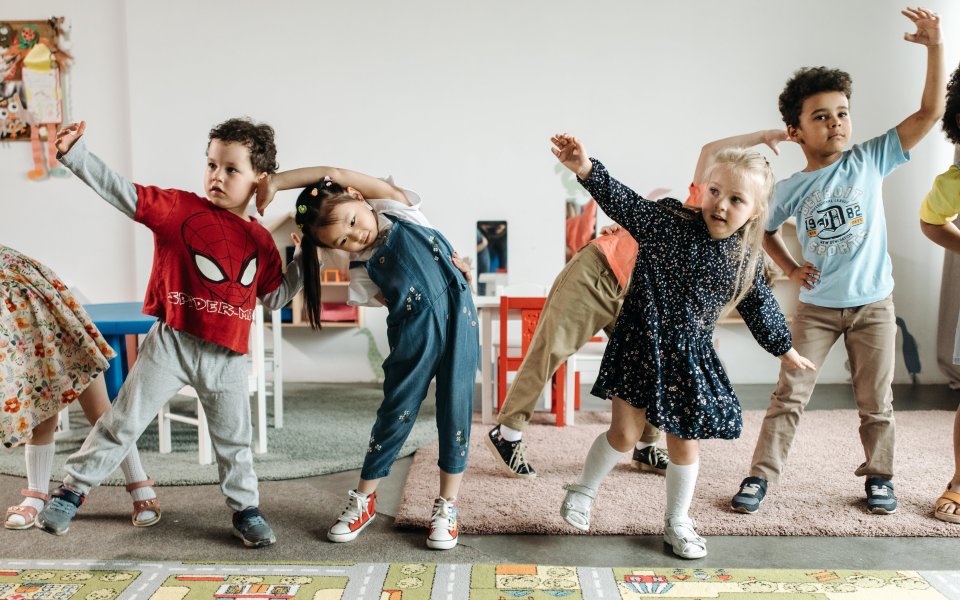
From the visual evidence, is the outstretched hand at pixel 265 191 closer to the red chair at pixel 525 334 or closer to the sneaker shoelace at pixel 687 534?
the sneaker shoelace at pixel 687 534

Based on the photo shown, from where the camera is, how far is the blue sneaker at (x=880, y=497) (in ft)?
6.28

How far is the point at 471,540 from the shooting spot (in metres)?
1.76

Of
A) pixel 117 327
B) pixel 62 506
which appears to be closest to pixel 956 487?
pixel 62 506

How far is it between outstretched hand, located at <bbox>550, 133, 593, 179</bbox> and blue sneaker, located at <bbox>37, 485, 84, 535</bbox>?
4.69 ft

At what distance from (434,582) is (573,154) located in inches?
38.5

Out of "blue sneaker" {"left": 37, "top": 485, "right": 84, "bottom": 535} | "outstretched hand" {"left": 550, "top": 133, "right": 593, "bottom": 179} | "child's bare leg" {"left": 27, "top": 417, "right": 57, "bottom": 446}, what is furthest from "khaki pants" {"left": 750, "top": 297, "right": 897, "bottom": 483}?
"child's bare leg" {"left": 27, "top": 417, "right": 57, "bottom": 446}

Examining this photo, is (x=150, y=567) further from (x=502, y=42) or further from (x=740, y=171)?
(x=502, y=42)

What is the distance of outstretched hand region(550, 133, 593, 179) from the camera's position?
1.55 metres

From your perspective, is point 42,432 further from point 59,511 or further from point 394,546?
point 394,546

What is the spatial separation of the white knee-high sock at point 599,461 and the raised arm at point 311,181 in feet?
2.72

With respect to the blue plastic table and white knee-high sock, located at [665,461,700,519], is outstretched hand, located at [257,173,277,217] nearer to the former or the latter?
the blue plastic table

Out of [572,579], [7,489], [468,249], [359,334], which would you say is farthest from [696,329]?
[359,334]

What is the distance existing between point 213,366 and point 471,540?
2.53 feet

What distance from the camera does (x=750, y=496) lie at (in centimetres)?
194
